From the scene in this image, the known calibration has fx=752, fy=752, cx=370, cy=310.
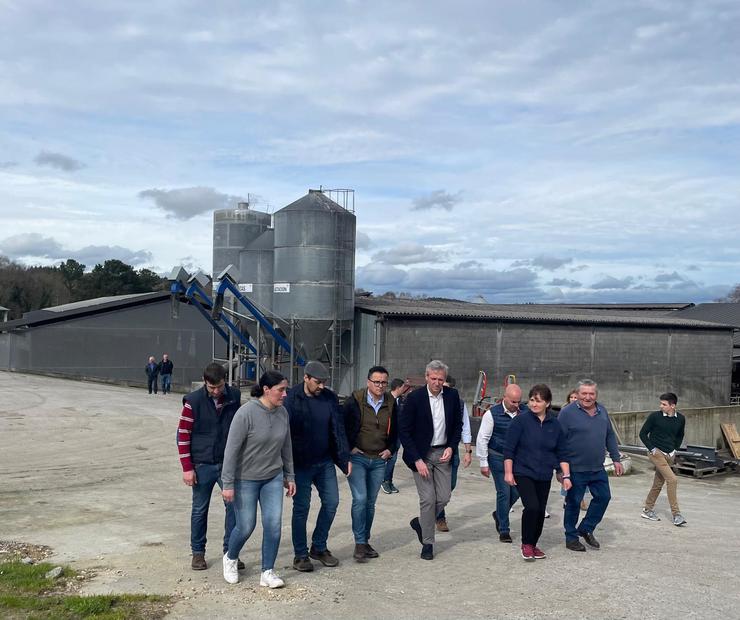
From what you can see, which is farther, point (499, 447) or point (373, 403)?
point (499, 447)

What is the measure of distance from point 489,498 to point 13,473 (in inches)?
296

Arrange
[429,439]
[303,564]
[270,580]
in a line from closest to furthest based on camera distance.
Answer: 1. [270,580]
2. [303,564]
3. [429,439]

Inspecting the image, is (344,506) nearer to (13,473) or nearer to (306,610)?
(306,610)

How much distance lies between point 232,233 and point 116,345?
7.72 metres

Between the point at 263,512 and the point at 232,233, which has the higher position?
the point at 232,233

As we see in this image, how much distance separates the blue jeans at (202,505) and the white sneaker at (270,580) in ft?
1.78

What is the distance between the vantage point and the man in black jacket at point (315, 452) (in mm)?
6656

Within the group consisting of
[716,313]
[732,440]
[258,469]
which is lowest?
[732,440]

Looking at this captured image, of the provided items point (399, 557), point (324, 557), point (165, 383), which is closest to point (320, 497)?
point (324, 557)

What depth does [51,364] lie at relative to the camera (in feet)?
107

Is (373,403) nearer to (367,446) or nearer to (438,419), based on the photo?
(367,446)

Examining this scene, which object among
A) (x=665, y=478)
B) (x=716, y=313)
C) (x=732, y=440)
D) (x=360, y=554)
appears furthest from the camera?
(x=716, y=313)

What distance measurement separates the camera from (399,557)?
716 cm

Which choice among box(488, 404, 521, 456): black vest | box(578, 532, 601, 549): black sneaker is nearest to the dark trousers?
box(578, 532, 601, 549): black sneaker
